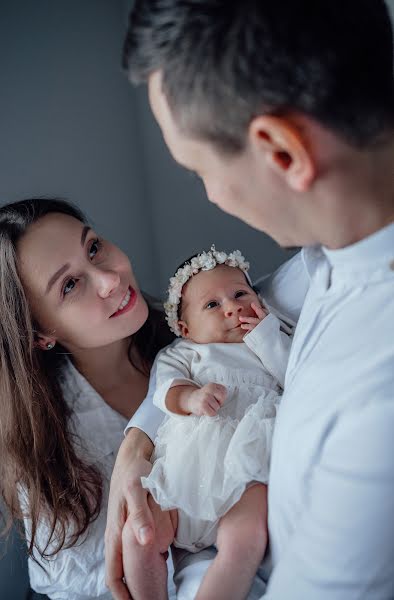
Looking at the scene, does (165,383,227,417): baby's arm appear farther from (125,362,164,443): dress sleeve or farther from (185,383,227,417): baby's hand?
(125,362,164,443): dress sleeve

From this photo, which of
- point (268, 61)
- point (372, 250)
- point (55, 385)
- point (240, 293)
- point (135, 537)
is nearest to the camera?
point (268, 61)

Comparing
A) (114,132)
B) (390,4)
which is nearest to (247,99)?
(390,4)

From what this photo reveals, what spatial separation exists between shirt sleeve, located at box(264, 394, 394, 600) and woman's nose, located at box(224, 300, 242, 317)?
69cm

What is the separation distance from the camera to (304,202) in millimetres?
799

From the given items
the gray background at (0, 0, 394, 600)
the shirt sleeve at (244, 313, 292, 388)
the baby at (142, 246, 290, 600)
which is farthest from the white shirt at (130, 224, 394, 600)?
the gray background at (0, 0, 394, 600)

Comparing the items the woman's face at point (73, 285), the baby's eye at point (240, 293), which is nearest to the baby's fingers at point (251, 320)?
the baby's eye at point (240, 293)

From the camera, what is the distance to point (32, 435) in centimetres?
160

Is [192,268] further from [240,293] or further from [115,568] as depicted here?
[115,568]

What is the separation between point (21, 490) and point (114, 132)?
1.33 metres

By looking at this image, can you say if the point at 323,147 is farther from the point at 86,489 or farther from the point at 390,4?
the point at 86,489

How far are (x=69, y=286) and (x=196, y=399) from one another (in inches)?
21.3

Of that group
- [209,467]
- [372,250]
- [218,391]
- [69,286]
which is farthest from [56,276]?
[372,250]

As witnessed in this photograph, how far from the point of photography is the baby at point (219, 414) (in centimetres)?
106

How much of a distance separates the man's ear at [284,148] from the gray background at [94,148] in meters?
1.05
